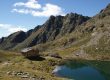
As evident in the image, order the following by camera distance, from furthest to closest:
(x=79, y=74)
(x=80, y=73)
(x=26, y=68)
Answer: (x=80, y=73) < (x=79, y=74) < (x=26, y=68)

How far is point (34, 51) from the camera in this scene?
5694 inches

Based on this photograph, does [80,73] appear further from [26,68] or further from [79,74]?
[26,68]

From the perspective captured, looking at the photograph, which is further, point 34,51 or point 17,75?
point 34,51

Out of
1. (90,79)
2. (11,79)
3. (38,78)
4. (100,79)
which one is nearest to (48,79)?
(38,78)

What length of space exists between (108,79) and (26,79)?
138 feet

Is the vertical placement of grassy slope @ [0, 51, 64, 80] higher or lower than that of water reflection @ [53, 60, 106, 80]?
higher

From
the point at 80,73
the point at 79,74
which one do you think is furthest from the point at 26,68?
the point at 80,73

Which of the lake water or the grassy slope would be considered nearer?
the grassy slope

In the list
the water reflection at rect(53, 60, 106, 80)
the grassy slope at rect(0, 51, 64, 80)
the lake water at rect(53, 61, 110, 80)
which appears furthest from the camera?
the lake water at rect(53, 61, 110, 80)

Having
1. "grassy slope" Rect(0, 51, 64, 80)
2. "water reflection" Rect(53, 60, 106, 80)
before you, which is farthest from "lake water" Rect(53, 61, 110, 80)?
"grassy slope" Rect(0, 51, 64, 80)

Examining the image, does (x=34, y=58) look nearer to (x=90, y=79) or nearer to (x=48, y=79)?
(x=90, y=79)

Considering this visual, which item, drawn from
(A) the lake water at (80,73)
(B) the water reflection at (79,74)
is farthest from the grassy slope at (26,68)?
(A) the lake water at (80,73)

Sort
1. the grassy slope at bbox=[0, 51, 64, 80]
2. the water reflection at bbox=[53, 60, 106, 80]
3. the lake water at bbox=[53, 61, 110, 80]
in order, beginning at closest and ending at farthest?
the grassy slope at bbox=[0, 51, 64, 80], the water reflection at bbox=[53, 60, 106, 80], the lake water at bbox=[53, 61, 110, 80]

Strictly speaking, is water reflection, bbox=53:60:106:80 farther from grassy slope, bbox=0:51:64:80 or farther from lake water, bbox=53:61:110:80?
grassy slope, bbox=0:51:64:80
